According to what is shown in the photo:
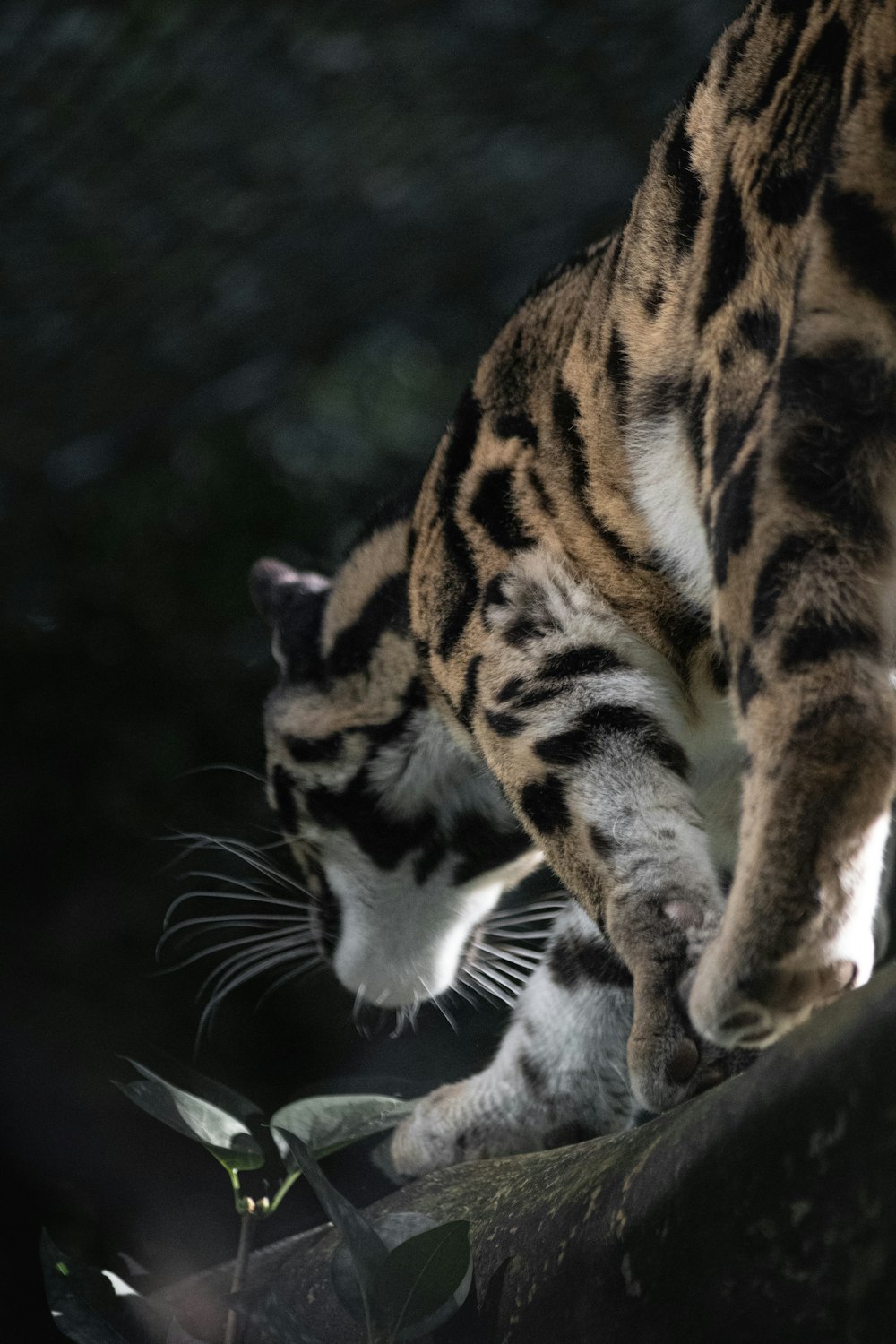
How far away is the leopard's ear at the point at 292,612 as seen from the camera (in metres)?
1.94

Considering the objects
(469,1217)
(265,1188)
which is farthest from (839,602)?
(265,1188)

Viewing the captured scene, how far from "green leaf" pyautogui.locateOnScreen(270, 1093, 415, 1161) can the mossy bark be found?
295 mm

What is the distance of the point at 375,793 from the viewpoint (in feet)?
6.13

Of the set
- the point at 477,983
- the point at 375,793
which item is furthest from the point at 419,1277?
the point at 477,983

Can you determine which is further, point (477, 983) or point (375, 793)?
point (477, 983)

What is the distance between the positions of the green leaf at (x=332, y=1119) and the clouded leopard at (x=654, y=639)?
253 millimetres

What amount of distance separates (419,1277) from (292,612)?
1.15m

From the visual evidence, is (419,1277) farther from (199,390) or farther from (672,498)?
(199,390)

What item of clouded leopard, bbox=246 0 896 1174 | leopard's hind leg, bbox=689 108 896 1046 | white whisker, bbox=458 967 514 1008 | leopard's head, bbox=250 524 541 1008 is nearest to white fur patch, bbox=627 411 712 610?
clouded leopard, bbox=246 0 896 1174

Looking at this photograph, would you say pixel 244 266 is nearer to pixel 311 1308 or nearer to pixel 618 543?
pixel 618 543

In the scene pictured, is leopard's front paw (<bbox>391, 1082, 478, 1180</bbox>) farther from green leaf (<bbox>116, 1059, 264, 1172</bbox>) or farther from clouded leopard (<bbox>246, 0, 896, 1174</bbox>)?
green leaf (<bbox>116, 1059, 264, 1172</bbox>)

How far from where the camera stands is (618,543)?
4.38 ft

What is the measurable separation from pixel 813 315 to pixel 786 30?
0.32 meters

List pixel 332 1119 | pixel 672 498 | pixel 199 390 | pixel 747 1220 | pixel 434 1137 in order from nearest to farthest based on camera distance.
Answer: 1. pixel 747 1220
2. pixel 672 498
3. pixel 332 1119
4. pixel 434 1137
5. pixel 199 390
